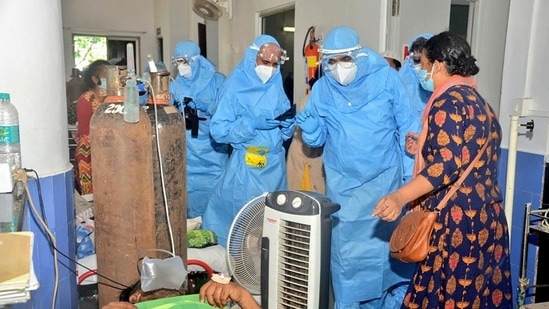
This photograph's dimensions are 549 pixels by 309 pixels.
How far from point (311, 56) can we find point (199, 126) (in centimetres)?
92

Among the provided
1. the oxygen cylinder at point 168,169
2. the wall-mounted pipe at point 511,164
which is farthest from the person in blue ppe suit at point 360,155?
the oxygen cylinder at point 168,169

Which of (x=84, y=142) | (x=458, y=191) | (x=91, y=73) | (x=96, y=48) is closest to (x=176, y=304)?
(x=458, y=191)

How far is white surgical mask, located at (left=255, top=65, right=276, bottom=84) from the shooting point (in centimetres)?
249

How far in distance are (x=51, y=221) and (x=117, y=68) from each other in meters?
0.59

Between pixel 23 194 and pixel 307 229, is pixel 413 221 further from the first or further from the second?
pixel 23 194

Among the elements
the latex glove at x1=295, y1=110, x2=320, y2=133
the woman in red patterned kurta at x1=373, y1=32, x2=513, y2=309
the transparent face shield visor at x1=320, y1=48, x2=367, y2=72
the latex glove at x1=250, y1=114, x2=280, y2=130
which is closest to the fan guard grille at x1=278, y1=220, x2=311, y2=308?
the woman in red patterned kurta at x1=373, y1=32, x2=513, y2=309

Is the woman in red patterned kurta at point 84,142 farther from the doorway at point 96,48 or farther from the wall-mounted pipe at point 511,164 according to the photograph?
the doorway at point 96,48

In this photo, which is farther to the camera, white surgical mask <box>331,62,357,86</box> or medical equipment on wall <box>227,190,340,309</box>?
white surgical mask <box>331,62,357,86</box>

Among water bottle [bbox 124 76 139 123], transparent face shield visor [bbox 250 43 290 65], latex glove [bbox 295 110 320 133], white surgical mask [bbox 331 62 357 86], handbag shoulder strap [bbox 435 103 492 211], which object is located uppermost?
transparent face shield visor [bbox 250 43 290 65]

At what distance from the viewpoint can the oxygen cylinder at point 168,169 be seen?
167 cm

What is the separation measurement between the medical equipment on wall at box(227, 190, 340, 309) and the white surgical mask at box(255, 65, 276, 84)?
3.34 feet

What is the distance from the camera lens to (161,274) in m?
1.52

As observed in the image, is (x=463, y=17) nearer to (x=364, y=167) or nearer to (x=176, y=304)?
(x=364, y=167)

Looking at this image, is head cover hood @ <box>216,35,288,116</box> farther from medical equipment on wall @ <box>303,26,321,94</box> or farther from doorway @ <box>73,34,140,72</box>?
doorway @ <box>73,34,140,72</box>
